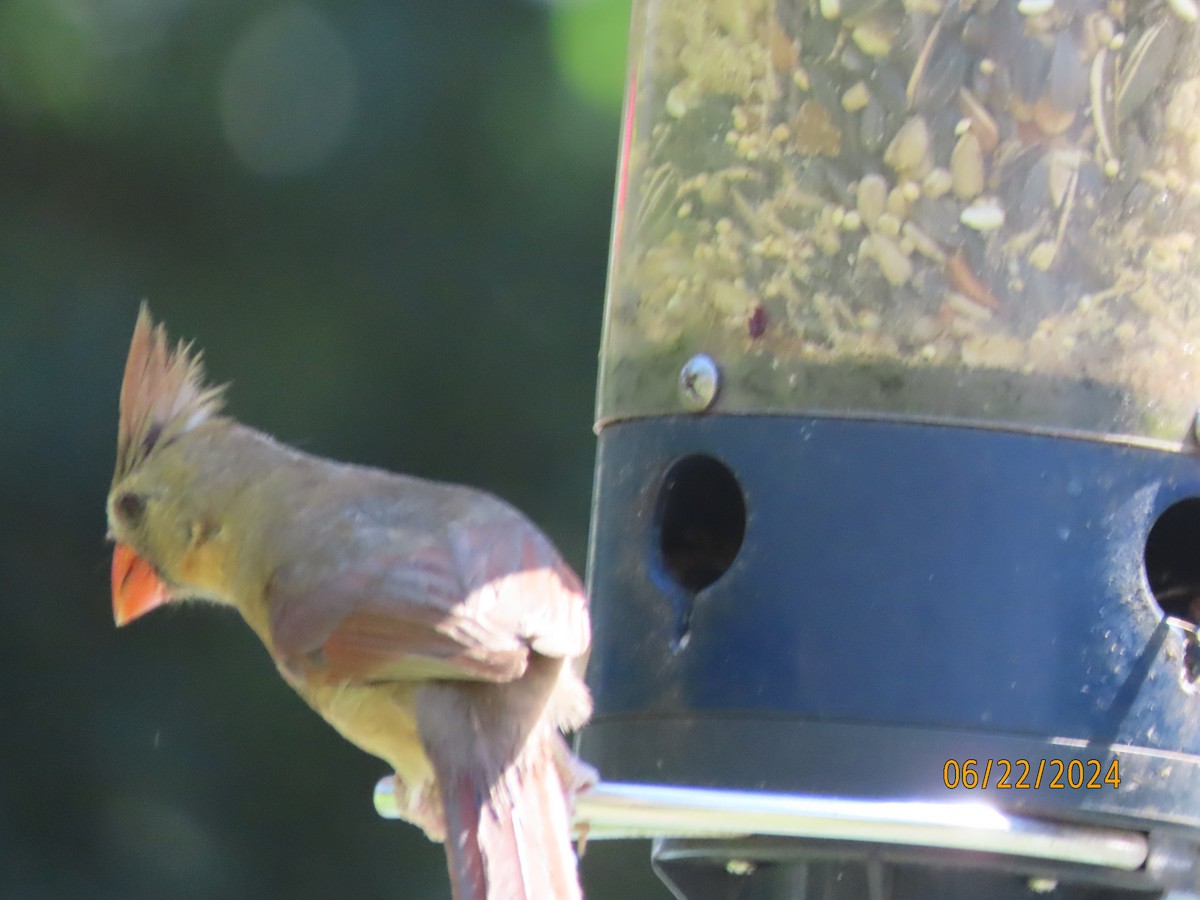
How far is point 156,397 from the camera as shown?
3.89 m

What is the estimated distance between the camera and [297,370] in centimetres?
514

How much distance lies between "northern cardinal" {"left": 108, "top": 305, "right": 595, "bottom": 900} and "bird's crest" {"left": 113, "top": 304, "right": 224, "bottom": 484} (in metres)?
0.01

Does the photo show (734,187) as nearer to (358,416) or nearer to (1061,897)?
(1061,897)

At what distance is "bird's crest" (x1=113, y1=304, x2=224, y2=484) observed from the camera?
12.5 feet

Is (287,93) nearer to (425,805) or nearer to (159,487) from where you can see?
(159,487)

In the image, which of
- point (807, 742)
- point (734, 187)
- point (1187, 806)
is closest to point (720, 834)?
point (807, 742)

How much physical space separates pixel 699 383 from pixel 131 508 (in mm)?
1284

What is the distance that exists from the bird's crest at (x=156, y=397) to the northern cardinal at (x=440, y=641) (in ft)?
0.04

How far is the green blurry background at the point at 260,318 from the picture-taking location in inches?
195
